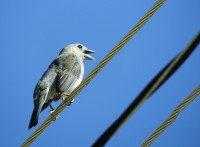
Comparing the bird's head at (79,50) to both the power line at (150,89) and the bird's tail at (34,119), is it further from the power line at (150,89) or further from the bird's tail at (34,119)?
the power line at (150,89)

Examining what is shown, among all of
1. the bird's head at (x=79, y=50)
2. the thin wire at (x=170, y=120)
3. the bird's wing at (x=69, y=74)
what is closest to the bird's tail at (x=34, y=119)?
the bird's wing at (x=69, y=74)

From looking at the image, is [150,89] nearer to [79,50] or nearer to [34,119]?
[34,119]

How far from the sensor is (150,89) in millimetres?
1262

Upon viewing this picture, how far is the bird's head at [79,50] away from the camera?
30.0ft

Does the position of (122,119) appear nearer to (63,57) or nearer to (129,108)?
(129,108)

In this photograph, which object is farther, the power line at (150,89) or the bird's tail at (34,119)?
the bird's tail at (34,119)

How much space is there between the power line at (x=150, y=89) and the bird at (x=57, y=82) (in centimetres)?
510

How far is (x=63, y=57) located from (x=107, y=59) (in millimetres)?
5312

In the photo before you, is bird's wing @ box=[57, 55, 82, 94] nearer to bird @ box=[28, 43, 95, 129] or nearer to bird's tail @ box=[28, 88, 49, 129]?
bird @ box=[28, 43, 95, 129]

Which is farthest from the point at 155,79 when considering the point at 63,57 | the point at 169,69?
the point at 63,57

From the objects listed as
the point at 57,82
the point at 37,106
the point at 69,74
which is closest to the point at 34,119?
the point at 37,106

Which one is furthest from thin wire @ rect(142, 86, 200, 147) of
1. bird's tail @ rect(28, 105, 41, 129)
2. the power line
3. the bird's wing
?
the bird's wing

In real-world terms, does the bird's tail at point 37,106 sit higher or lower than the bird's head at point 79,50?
lower

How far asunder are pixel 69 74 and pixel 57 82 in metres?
0.40
